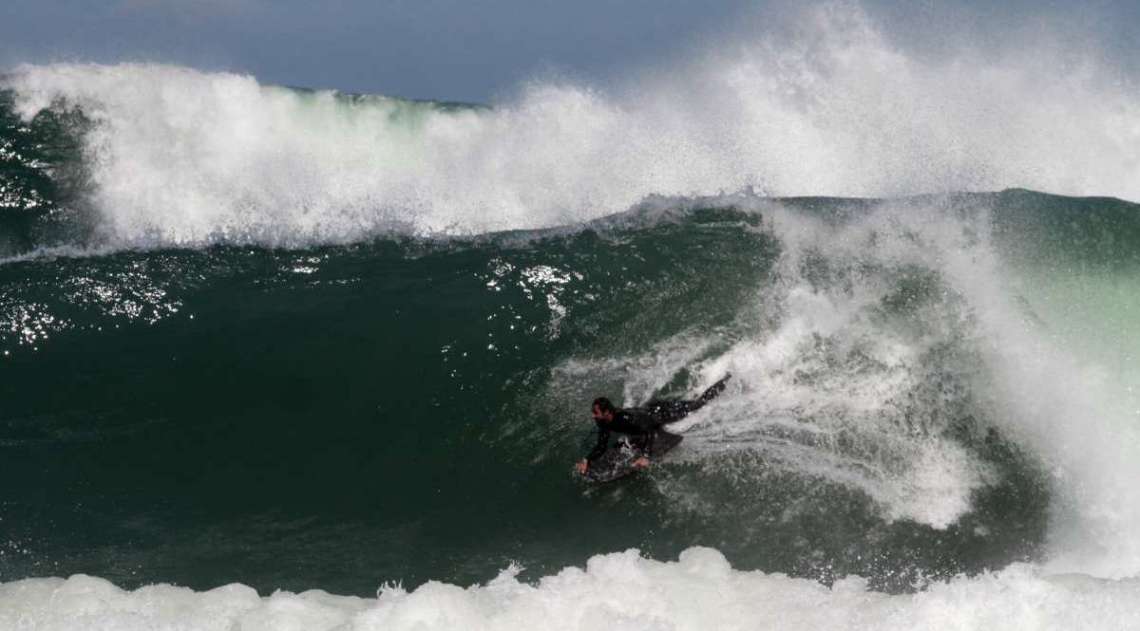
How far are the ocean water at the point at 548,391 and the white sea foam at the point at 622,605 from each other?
29mm

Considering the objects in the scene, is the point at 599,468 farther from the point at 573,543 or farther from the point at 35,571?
the point at 35,571

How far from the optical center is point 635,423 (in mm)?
8555

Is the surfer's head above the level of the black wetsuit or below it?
above

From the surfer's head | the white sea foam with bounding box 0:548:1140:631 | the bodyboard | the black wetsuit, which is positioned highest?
the surfer's head

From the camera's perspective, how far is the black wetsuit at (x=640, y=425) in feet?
28.0

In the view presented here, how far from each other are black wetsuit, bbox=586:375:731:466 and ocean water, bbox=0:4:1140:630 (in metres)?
0.26

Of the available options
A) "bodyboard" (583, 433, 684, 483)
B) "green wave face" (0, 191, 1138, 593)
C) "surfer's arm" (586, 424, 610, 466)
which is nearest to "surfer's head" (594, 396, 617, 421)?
"surfer's arm" (586, 424, 610, 466)

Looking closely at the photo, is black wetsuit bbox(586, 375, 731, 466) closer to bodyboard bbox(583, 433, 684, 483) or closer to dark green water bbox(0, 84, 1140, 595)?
bodyboard bbox(583, 433, 684, 483)

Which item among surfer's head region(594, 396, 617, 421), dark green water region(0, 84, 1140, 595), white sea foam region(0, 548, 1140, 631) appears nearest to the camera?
white sea foam region(0, 548, 1140, 631)

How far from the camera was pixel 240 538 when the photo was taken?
27.1 feet

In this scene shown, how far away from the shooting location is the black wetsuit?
28.0ft

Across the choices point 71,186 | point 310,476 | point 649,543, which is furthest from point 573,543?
point 71,186

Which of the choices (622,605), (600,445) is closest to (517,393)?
(600,445)

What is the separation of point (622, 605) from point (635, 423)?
8.40ft
